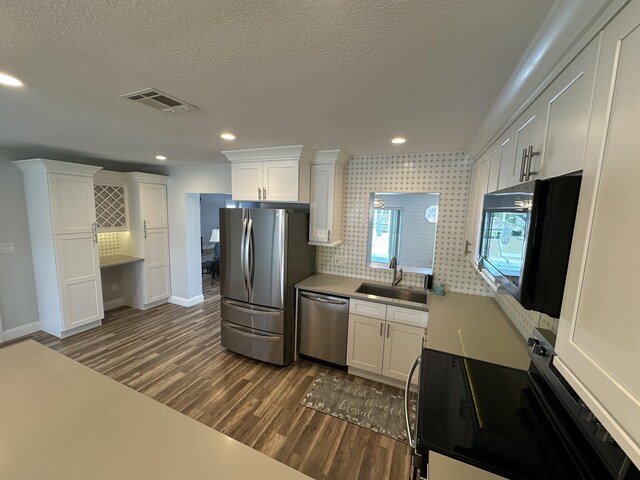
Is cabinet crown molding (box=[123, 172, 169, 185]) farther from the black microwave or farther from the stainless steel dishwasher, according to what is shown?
the black microwave

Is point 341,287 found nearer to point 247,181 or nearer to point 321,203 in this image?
point 321,203

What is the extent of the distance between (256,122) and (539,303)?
1.94m

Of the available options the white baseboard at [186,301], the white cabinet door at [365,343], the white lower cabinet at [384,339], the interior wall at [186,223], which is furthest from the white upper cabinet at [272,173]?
the white baseboard at [186,301]

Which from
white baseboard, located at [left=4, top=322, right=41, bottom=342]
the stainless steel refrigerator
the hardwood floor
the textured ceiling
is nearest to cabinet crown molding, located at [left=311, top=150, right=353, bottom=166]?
the stainless steel refrigerator

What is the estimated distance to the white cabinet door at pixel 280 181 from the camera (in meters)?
2.79

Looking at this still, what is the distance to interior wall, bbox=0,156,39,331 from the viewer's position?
318cm

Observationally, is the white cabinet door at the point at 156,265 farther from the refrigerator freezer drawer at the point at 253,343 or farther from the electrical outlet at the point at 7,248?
the refrigerator freezer drawer at the point at 253,343

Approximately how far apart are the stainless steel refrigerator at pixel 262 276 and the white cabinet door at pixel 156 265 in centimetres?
205

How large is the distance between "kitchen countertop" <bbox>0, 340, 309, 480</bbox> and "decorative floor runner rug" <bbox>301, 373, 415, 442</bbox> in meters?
1.66

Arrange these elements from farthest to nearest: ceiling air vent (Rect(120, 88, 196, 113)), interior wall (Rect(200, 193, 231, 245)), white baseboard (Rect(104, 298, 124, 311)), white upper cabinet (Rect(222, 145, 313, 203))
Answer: interior wall (Rect(200, 193, 231, 245)) → white baseboard (Rect(104, 298, 124, 311)) → white upper cabinet (Rect(222, 145, 313, 203)) → ceiling air vent (Rect(120, 88, 196, 113))

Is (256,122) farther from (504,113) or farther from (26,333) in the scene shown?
(26,333)

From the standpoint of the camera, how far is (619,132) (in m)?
0.58

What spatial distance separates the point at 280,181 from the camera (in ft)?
9.37

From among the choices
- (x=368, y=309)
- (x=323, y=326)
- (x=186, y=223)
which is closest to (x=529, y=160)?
(x=368, y=309)
